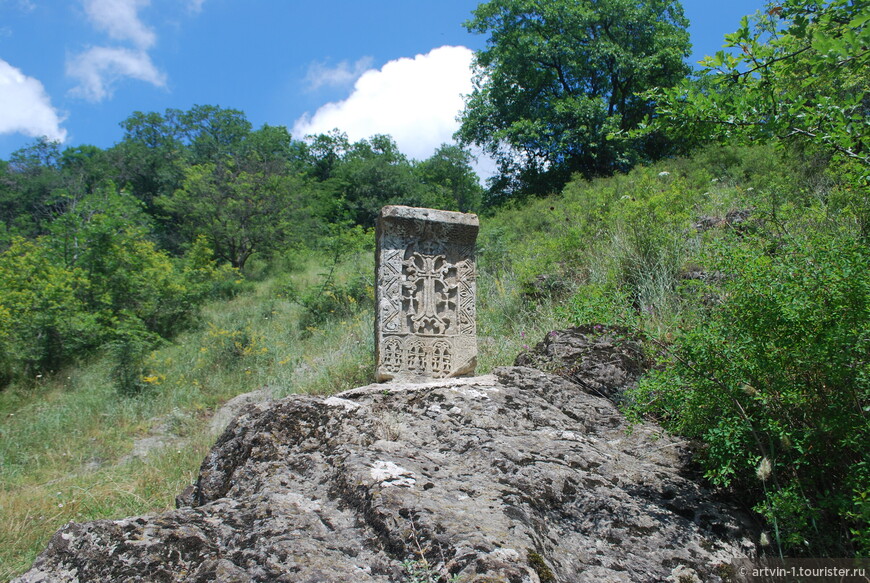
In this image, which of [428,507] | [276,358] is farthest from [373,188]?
[428,507]

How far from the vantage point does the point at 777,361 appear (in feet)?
6.34

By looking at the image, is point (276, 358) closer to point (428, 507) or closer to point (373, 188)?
point (428, 507)

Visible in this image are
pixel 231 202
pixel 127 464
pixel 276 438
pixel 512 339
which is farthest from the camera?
pixel 231 202

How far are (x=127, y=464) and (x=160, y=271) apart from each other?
6702mm

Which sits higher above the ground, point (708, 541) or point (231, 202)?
point (231, 202)

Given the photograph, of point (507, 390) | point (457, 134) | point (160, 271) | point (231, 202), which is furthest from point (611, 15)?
point (507, 390)

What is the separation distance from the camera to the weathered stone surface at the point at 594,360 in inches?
127

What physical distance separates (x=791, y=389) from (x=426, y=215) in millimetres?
3137

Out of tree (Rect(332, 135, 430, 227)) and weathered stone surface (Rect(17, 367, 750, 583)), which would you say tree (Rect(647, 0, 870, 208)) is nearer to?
weathered stone surface (Rect(17, 367, 750, 583))

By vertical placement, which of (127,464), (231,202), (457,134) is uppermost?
(457,134)

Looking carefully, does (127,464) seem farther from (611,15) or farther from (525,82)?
(611,15)

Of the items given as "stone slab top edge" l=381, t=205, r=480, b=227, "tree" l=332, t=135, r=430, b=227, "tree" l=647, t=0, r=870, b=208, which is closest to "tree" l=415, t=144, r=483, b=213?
"tree" l=332, t=135, r=430, b=227

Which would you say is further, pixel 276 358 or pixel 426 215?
pixel 276 358

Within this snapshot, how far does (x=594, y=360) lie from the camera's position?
3375mm
